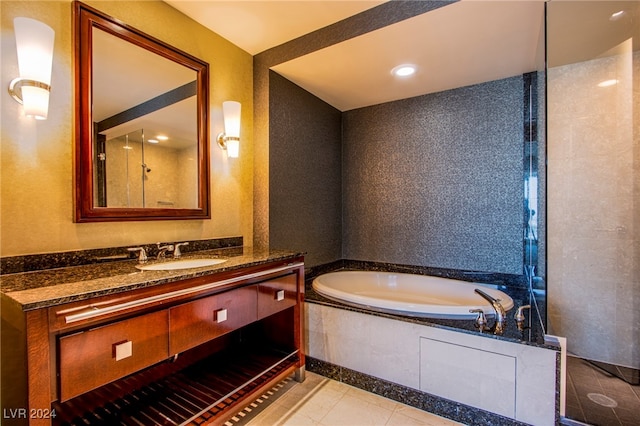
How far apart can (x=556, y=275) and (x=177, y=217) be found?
102 inches

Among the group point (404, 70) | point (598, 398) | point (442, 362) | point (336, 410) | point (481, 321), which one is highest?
point (404, 70)

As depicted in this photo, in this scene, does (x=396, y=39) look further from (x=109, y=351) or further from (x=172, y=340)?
(x=109, y=351)

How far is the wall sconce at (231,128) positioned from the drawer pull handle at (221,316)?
3.72 feet

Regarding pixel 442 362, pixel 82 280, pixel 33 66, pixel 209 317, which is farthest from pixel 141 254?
pixel 442 362

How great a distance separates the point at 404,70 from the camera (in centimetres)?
227

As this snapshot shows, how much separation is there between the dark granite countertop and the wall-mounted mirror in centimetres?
28

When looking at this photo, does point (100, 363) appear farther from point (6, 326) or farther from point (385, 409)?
point (385, 409)

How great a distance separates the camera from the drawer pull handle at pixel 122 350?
104 centimetres

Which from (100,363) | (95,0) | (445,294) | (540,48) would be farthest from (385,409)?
(95,0)

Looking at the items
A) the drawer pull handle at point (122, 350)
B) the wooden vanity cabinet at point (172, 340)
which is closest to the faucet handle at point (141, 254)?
the wooden vanity cabinet at point (172, 340)

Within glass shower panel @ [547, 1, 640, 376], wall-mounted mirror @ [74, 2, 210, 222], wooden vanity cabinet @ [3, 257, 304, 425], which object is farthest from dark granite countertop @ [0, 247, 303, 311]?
glass shower panel @ [547, 1, 640, 376]

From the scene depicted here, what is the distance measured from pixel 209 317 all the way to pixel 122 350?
364mm

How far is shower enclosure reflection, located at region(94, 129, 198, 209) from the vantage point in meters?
1.50

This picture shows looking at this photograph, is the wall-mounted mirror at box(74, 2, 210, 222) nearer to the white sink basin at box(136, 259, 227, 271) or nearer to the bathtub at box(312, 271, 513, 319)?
the white sink basin at box(136, 259, 227, 271)
